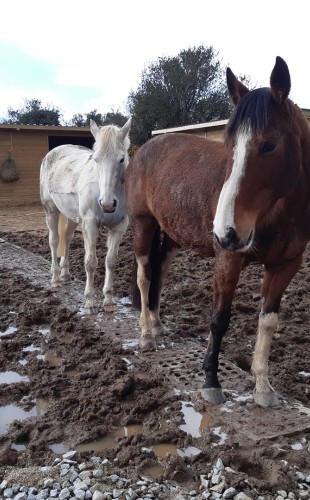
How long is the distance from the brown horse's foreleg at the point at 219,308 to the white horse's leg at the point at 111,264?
2113mm

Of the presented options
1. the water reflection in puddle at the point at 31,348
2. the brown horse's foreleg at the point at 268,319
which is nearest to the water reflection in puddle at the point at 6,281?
the water reflection in puddle at the point at 31,348

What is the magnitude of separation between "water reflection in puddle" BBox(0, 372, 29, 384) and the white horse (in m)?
1.47

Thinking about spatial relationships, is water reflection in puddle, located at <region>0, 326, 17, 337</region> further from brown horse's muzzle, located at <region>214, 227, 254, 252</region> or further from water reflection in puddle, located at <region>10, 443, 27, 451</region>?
brown horse's muzzle, located at <region>214, 227, 254, 252</region>

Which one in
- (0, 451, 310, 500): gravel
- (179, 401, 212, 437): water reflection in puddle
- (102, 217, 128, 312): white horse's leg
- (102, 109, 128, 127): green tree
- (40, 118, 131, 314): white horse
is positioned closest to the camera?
(0, 451, 310, 500): gravel

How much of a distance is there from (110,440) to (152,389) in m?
0.62

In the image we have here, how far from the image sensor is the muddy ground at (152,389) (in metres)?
2.45

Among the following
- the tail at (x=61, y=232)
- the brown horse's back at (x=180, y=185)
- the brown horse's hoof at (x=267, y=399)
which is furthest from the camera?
the tail at (x=61, y=232)

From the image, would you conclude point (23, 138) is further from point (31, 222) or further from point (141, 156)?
point (141, 156)

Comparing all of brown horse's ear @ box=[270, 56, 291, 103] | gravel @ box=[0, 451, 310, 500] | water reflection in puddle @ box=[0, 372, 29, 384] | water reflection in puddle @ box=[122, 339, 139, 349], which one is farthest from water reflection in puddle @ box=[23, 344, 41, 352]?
brown horse's ear @ box=[270, 56, 291, 103]

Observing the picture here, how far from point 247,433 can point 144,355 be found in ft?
4.52

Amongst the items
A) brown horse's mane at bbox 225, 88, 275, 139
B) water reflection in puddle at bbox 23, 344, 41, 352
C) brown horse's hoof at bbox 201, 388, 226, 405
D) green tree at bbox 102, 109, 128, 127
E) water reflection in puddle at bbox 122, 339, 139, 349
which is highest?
green tree at bbox 102, 109, 128, 127

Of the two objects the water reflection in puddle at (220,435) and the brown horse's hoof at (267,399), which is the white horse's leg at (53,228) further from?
the water reflection in puddle at (220,435)

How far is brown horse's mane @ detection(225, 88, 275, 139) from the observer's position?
7.72 ft

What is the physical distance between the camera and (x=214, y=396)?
308 cm
